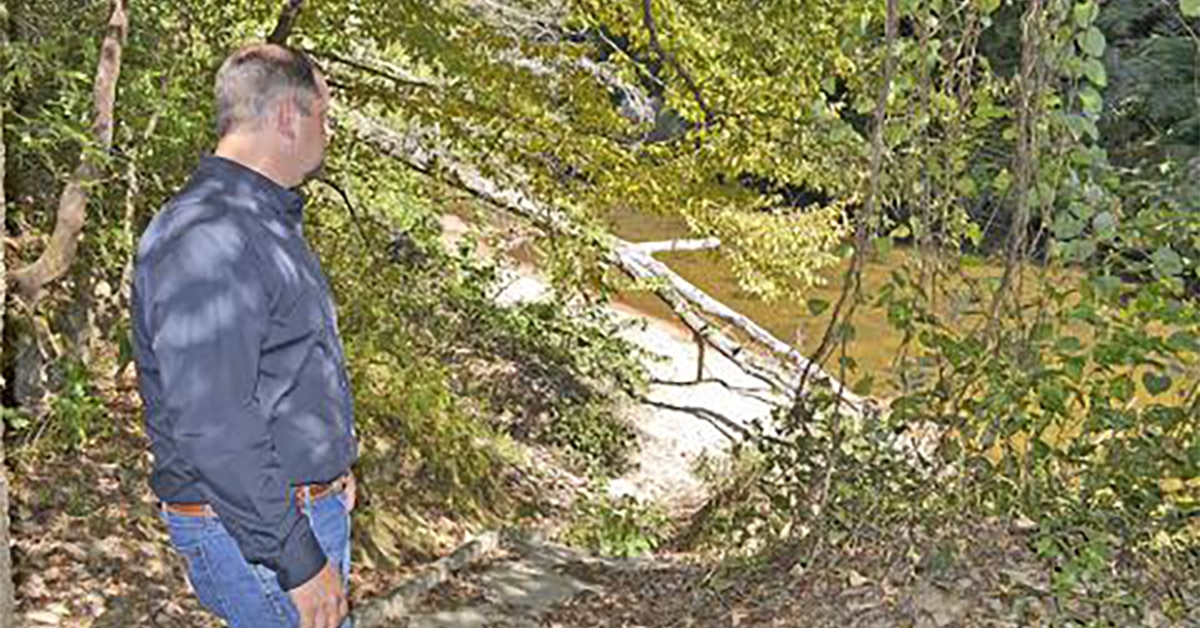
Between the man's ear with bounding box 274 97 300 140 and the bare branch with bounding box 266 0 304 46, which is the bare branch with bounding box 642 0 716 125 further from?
the bare branch with bounding box 266 0 304 46

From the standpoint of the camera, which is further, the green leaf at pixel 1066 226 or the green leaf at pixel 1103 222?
the green leaf at pixel 1066 226

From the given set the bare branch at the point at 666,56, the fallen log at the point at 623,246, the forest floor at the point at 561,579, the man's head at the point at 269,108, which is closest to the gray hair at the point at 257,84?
the man's head at the point at 269,108

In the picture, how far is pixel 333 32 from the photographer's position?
8023mm

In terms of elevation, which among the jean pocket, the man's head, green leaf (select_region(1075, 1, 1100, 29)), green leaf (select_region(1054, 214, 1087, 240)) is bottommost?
the jean pocket

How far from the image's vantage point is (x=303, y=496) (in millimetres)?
2781

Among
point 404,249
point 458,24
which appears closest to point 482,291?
point 404,249

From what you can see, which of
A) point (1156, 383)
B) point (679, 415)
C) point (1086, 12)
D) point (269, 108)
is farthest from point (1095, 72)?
point (679, 415)

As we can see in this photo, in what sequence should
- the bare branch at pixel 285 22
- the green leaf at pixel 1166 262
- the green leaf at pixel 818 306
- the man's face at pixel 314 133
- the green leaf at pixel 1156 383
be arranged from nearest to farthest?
the man's face at pixel 314 133
the green leaf at pixel 1166 262
the green leaf at pixel 1156 383
the green leaf at pixel 818 306
the bare branch at pixel 285 22

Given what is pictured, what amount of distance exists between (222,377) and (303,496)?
20.5 inches

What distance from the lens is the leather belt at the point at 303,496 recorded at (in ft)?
8.60

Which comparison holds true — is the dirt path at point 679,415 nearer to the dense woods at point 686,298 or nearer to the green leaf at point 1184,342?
the dense woods at point 686,298

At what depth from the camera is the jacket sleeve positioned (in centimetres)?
236

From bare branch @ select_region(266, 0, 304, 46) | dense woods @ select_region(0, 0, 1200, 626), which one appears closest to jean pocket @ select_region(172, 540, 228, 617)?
dense woods @ select_region(0, 0, 1200, 626)

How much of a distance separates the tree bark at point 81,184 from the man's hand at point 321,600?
3.56m
